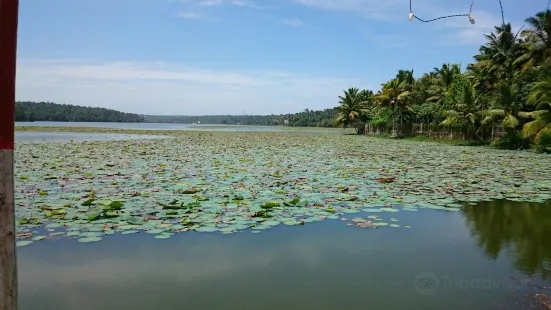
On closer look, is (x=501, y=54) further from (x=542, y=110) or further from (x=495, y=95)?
(x=542, y=110)

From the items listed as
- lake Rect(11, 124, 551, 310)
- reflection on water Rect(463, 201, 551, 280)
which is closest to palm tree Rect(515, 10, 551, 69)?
lake Rect(11, 124, 551, 310)

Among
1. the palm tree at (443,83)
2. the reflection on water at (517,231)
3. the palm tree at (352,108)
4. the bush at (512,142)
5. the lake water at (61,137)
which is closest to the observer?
the reflection on water at (517,231)

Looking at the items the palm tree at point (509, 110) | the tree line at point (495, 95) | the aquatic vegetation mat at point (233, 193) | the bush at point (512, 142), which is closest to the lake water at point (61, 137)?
the aquatic vegetation mat at point (233, 193)

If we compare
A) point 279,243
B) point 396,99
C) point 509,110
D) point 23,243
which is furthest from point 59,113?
point 279,243

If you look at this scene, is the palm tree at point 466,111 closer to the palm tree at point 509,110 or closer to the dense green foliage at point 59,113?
the palm tree at point 509,110

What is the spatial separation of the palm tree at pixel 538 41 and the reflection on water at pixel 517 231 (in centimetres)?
1847

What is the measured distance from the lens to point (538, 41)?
74.0ft

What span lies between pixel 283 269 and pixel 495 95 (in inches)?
957

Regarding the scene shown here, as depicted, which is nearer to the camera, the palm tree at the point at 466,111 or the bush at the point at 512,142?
the bush at the point at 512,142

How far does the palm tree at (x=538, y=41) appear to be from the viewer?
72.4 ft

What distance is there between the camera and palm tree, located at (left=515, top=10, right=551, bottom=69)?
22.1 meters

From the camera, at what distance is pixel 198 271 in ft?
13.6

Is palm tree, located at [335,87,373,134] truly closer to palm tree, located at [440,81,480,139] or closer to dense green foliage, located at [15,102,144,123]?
palm tree, located at [440,81,480,139]
